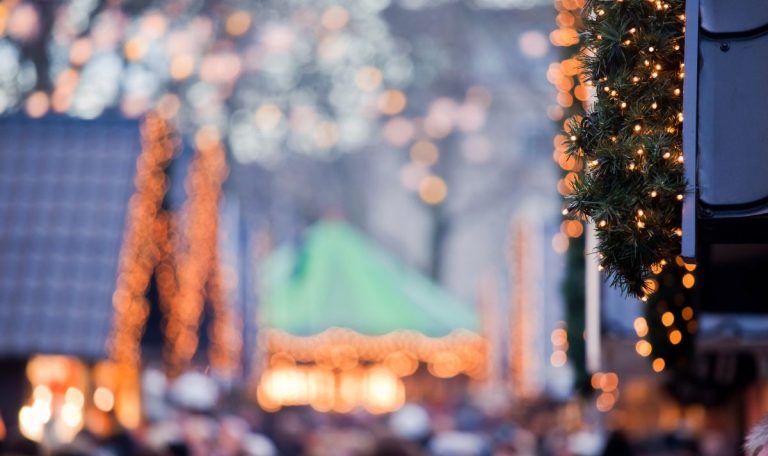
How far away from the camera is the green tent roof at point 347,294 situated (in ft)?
83.2

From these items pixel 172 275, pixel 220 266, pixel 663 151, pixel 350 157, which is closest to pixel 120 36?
pixel 220 266

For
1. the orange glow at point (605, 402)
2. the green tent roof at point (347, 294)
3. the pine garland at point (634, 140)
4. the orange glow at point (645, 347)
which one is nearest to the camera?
the pine garland at point (634, 140)

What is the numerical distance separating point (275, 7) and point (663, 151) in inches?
791

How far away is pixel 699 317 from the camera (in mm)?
7906

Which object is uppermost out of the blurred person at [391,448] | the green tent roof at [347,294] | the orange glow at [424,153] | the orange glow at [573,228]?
the orange glow at [424,153]

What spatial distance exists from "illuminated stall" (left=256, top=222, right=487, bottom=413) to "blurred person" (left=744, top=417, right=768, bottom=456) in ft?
68.1

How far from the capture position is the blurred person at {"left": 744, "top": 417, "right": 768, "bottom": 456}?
3752 millimetres

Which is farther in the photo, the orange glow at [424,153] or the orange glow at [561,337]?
the orange glow at [424,153]

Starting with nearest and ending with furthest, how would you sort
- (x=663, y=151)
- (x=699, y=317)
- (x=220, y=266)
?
(x=663, y=151) → (x=699, y=317) → (x=220, y=266)

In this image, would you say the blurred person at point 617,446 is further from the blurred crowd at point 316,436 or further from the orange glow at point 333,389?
the orange glow at point 333,389

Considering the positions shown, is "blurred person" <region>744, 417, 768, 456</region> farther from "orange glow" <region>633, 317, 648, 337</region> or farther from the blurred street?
"orange glow" <region>633, 317, 648, 337</region>

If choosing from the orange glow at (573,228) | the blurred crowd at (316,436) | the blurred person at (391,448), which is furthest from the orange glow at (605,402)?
the blurred person at (391,448)

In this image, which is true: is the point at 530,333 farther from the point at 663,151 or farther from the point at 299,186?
the point at 299,186

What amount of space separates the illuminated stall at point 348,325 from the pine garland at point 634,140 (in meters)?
20.4
